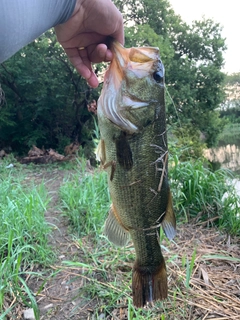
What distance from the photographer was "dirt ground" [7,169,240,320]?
1.99 m

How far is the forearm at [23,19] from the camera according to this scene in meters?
0.92

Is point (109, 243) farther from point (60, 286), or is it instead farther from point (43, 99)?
point (43, 99)

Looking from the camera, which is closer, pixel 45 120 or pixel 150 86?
pixel 150 86

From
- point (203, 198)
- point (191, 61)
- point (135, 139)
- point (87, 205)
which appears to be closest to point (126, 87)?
point (135, 139)

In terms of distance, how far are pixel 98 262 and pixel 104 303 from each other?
380 millimetres

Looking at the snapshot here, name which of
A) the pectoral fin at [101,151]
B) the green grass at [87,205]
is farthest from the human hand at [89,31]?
the green grass at [87,205]

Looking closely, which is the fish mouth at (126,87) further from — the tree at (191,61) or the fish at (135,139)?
the tree at (191,61)

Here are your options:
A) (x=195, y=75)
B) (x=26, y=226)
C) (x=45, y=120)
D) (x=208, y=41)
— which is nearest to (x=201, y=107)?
(x=195, y=75)

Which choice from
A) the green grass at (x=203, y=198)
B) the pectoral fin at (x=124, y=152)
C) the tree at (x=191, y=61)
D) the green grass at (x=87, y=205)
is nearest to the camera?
the pectoral fin at (x=124, y=152)

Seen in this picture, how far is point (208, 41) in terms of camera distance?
14430 millimetres

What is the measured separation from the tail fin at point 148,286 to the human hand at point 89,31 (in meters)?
1.02

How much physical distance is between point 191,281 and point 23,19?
6.36 feet

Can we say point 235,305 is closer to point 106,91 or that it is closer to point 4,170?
point 106,91

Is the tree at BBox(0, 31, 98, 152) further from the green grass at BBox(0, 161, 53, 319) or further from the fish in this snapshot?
the fish
